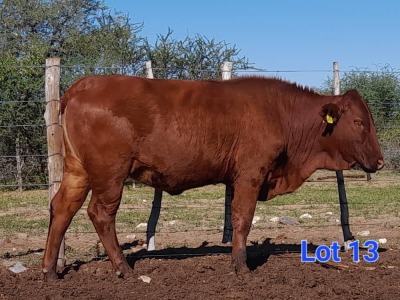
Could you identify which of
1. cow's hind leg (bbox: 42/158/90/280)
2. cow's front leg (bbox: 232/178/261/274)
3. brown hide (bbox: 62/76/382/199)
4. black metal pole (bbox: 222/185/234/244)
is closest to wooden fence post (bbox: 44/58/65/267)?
cow's hind leg (bbox: 42/158/90/280)

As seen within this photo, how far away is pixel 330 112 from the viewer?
8.20 m

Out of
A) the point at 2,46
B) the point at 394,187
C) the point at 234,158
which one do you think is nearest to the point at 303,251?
the point at 234,158

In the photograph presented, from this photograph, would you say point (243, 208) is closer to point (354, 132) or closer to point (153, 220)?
point (153, 220)

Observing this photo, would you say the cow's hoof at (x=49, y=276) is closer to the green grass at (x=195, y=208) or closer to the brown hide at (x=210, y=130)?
the brown hide at (x=210, y=130)

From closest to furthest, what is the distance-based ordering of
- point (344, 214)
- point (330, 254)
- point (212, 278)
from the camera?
point (212, 278), point (330, 254), point (344, 214)

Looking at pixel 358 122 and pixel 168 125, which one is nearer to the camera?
pixel 168 125

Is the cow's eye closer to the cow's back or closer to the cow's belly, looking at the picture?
the cow's back

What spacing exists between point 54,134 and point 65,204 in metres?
0.85

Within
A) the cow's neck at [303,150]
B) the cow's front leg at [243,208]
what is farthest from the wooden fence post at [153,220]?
the cow's neck at [303,150]

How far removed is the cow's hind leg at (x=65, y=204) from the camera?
743 centimetres

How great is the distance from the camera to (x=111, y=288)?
6.84 metres

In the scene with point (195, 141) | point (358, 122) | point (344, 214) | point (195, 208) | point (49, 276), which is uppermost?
point (358, 122)

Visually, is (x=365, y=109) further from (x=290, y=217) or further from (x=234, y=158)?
(x=290, y=217)

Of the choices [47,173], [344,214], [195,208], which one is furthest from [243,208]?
[47,173]
